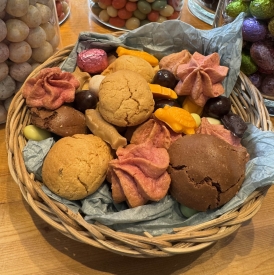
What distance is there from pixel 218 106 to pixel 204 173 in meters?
0.17

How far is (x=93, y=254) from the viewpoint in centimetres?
56

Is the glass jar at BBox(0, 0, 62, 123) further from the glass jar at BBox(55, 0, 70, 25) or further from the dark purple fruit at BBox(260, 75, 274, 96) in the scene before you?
the dark purple fruit at BBox(260, 75, 274, 96)

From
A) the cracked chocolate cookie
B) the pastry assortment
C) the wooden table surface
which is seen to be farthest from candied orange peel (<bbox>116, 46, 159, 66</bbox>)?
the wooden table surface

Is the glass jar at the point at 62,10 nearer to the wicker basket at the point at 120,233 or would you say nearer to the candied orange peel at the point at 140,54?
the candied orange peel at the point at 140,54

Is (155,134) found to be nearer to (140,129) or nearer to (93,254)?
(140,129)

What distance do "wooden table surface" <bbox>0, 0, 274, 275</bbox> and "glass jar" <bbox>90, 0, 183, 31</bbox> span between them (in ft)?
1.66

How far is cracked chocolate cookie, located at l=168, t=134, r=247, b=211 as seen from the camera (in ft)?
1.70

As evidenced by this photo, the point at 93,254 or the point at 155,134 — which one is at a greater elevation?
the point at 155,134

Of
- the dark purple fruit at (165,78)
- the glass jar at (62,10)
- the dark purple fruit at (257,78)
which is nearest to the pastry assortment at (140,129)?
the dark purple fruit at (165,78)

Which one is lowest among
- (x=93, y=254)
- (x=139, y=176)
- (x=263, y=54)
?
(x=93, y=254)

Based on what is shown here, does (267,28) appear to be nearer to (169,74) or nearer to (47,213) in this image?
(169,74)

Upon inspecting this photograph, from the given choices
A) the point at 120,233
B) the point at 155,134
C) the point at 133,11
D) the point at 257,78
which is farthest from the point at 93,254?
the point at 133,11

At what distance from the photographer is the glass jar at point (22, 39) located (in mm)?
608

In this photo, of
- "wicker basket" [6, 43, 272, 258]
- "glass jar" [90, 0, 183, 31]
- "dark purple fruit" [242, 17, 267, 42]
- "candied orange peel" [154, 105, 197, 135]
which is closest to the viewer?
"wicker basket" [6, 43, 272, 258]
